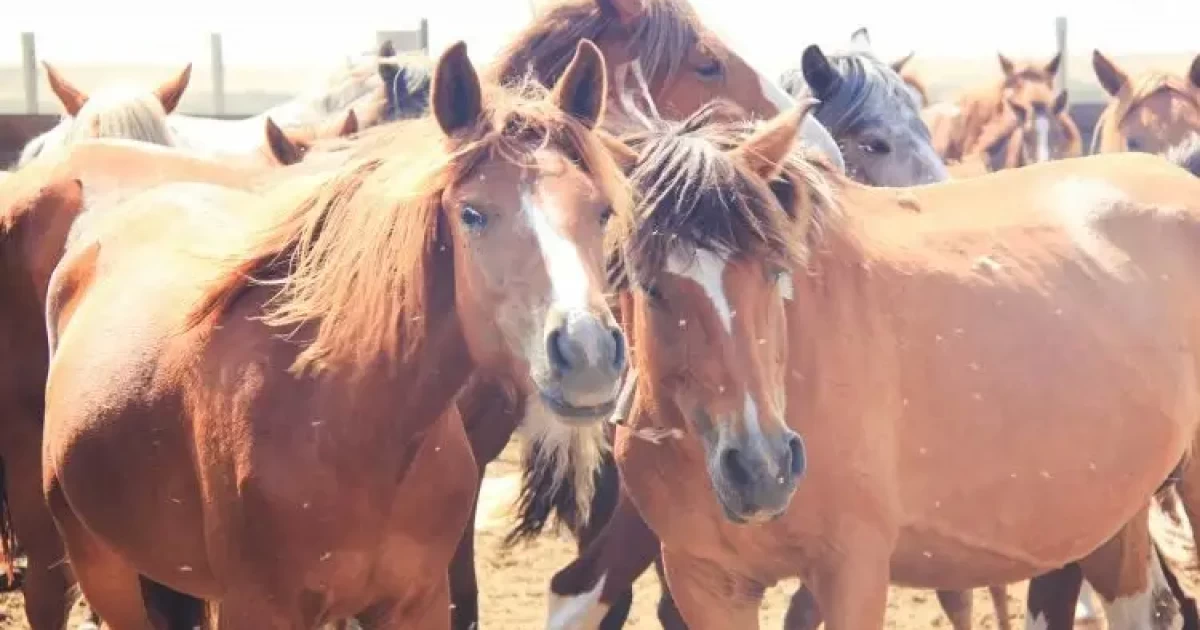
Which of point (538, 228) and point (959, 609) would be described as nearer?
point (538, 228)

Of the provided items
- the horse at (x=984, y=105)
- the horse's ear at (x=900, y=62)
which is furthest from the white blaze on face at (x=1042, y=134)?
the horse's ear at (x=900, y=62)

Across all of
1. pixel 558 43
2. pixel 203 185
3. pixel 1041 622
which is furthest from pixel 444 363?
pixel 1041 622

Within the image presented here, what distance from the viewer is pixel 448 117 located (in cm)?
288

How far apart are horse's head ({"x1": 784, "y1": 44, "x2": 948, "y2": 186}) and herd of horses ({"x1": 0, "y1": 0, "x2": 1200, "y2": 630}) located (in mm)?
745

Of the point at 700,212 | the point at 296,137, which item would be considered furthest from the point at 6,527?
the point at 700,212

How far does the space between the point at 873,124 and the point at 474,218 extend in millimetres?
2863

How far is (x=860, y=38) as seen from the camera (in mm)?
6715

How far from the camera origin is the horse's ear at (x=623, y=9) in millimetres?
4602

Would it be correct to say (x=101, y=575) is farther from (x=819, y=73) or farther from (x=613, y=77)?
(x=819, y=73)

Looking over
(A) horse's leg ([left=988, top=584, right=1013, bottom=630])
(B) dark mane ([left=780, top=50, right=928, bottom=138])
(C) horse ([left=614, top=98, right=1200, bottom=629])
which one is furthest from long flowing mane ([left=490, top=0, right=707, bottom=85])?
(A) horse's leg ([left=988, top=584, right=1013, bottom=630])

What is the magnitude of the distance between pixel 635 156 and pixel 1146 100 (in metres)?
4.32

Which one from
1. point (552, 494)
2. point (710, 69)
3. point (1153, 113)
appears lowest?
point (552, 494)

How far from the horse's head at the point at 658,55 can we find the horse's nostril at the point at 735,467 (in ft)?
5.73

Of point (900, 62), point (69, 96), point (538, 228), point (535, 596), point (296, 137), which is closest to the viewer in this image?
point (538, 228)
